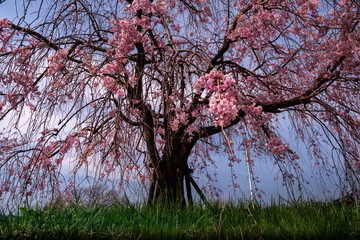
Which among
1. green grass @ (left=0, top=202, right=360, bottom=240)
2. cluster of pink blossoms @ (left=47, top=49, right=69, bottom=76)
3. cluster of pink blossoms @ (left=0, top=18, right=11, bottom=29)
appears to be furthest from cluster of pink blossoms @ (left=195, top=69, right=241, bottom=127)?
cluster of pink blossoms @ (left=0, top=18, right=11, bottom=29)

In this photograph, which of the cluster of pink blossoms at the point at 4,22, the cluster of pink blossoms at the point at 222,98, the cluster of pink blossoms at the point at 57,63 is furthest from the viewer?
the cluster of pink blossoms at the point at 4,22

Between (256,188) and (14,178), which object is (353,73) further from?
(14,178)

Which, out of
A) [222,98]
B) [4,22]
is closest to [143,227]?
[222,98]

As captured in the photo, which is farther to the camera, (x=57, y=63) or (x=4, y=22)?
(x=4, y=22)

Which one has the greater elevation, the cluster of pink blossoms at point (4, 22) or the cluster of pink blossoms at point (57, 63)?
the cluster of pink blossoms at point (4, 22)

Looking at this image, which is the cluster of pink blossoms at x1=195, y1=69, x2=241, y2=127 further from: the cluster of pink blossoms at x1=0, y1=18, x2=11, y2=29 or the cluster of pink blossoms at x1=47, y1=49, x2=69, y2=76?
the cluster of pink blossoms at x1=0, y1=18, x2=11, y2=29

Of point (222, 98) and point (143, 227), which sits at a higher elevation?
point (222, 98)

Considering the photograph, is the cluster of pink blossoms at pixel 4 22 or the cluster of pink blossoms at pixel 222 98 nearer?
the cluster of pink blossoms at pixel 222 98

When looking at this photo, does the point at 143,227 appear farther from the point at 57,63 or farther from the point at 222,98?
the point at 57,63

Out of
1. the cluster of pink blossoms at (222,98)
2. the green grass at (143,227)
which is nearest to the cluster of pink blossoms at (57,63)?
the green grass at (143,227)

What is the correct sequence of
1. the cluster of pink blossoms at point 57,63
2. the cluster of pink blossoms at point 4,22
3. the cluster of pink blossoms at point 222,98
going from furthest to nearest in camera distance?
the cluster of pink blossoms at point 4,22
the cluster of pink blossoms at point 57,63
the cluster of pink blossoms at point 222,98

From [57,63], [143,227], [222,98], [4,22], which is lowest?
[143,227]

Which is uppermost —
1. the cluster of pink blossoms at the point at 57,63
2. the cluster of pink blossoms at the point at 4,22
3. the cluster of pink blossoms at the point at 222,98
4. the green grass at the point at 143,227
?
the cluster of pink blossoms at the point at 4,22

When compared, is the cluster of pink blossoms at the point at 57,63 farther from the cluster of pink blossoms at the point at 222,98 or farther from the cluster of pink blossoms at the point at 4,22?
the cluster of pink blossoms at the point at 222,98
